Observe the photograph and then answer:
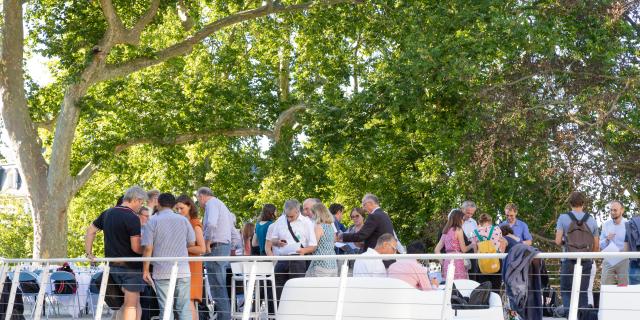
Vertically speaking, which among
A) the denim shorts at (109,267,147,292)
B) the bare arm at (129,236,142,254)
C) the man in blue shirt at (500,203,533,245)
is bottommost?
the denim shorts at (109,267,147,292)

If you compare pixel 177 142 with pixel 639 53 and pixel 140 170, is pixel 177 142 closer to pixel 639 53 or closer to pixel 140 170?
pixel 140 170

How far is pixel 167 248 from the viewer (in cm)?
1225

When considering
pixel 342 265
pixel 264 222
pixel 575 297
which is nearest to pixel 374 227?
pixel 264 222

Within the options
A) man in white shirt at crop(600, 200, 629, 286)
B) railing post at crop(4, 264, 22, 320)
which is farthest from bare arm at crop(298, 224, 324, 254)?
man in white shirt at crop(600, 200, 629, 286)

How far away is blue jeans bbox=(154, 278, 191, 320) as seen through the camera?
1205cm

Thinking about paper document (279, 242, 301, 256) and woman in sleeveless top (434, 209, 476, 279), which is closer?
paper document (279, 242, 301, 256)

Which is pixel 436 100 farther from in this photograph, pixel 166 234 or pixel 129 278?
pixel 129 278

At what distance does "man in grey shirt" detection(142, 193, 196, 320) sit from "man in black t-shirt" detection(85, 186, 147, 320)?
0.49ft

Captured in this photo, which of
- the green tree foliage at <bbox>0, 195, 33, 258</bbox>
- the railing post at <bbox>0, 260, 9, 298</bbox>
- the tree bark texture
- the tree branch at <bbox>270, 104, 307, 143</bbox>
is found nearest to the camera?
the railing post at <bbox>0, 260, 9, 298</bbox>

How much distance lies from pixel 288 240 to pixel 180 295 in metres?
2.47

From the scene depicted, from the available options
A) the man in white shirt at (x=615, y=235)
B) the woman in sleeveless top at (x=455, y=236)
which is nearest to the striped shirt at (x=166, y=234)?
the woman in sleeveless top at (x=455, y=236)

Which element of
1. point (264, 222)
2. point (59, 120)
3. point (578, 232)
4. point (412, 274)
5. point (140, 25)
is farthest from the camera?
point (59, 120)

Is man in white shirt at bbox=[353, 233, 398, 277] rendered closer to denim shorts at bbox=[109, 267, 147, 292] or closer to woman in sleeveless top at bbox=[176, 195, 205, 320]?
woman in sleeveless top at bbox=[176, 195, 205, 320]

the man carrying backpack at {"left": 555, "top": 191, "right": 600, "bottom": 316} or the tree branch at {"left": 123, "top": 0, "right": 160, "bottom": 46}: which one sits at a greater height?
the tree branch at {"left": 123, "top": 0, "right": 160, "bottom": 46}
